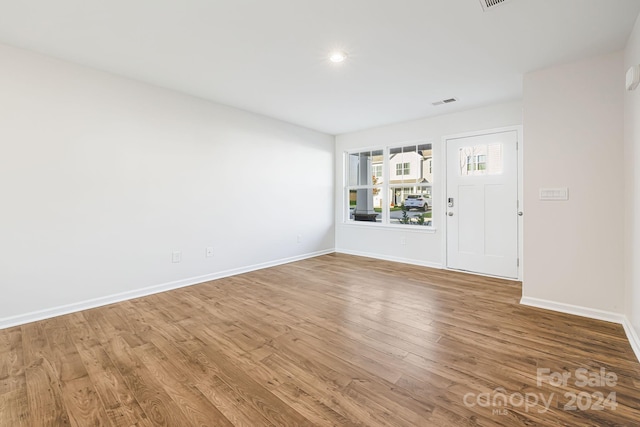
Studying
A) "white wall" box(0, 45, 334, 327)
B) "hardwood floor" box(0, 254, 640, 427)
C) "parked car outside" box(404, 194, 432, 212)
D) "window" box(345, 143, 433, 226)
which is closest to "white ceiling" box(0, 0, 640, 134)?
"white wall" box(0, 45, 334, 327)

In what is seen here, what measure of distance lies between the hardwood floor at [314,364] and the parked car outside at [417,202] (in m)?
2.01

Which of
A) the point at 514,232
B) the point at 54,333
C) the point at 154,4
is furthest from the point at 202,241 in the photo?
the point at 514,232

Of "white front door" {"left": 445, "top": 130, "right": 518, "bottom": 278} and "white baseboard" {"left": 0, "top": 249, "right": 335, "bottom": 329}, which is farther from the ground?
"white front door" {"left": 445, "top": 130, "right": 518, "bottom": 278}

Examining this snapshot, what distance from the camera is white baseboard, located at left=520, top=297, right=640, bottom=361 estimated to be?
7.30 ft

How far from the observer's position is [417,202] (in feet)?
16.6

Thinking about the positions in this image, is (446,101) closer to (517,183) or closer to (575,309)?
(517,183)

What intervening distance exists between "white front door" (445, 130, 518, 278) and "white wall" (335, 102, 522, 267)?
17 centimetres

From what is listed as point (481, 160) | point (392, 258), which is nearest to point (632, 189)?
point (481, 160)

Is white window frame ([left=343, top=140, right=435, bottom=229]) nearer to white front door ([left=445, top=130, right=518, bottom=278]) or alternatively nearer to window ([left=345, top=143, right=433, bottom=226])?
window ([left=345, top=143, right=433, bottom=226])

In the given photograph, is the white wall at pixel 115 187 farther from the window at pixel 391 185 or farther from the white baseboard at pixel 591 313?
the white baseboard at pixel 591 313

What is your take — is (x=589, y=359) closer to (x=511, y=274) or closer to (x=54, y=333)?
(x=511, y=274)

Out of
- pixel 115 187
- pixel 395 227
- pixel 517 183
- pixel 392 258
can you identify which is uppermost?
pixel 517 183

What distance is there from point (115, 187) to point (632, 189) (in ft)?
16.1

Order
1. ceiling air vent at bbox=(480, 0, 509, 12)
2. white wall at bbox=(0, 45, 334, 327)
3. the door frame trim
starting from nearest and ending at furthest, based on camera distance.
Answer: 1. ceiling air vent at bbox=(480, 0, 509, 12)
2. white wall at bbox=(0, 45, 334, 327)
3. the door frame trim
